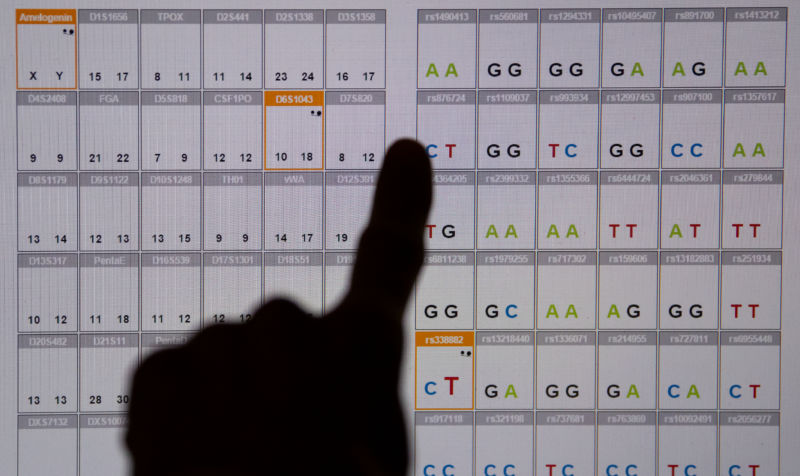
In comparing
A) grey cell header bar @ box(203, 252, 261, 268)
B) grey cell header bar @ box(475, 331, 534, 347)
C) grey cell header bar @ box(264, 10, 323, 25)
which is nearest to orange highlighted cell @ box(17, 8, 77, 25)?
grey cell header bar @ box(264, 10, 323, 25)

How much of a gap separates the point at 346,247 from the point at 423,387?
8.4 inches

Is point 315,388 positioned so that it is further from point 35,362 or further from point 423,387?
point 35,362

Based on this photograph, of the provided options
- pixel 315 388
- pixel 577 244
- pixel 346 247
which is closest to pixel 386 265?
pixel 315 388

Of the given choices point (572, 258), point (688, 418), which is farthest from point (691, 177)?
point (688, 418)

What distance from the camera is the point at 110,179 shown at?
0.84m

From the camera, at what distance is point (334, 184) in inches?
32.7

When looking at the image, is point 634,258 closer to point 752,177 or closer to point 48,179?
point 752,177

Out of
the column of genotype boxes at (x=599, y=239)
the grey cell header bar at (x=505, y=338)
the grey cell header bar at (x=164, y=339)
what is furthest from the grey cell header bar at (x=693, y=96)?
the grey cell header bar at (x=164, y=339)

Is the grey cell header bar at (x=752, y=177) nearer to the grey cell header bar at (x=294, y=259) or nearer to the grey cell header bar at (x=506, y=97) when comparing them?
the grey cell header bar at (x=506, y=97)

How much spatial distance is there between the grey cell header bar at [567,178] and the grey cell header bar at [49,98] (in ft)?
2.10

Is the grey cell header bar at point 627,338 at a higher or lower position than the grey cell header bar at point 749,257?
lower

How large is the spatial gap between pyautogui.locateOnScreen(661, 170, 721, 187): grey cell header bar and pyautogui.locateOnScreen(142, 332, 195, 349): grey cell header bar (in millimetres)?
673

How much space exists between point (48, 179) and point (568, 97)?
712 millimetres

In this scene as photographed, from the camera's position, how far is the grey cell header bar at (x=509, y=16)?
0.83 m
